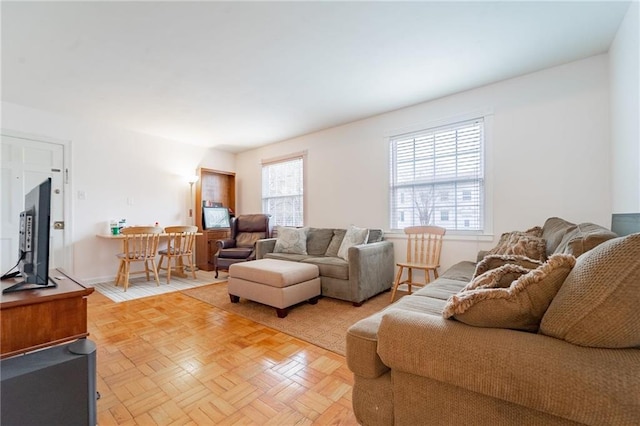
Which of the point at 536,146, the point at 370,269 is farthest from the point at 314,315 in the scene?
the point at 536,146

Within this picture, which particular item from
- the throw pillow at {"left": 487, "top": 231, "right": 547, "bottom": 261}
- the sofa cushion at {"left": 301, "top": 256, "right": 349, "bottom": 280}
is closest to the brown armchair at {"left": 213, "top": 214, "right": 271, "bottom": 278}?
the sofa cushion at {"left": 301, "top": 256, "right": 349, "bottom": 280}

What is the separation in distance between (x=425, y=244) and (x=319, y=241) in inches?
56.6

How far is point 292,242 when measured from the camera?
384cm

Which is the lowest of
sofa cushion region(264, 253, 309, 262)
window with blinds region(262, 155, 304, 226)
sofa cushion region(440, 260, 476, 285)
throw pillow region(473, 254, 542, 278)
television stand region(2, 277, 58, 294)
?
sofa cushion region(264, 253, 309, 262)

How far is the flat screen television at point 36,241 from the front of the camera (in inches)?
47.5

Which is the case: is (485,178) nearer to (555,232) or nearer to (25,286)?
(555,232)

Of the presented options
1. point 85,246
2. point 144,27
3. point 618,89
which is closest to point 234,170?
point 85,246

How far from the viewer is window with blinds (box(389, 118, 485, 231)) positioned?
310 centimetres

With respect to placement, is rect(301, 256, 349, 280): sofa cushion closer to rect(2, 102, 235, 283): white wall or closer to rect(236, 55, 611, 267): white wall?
rect(236, 55, 611, 267): white wall

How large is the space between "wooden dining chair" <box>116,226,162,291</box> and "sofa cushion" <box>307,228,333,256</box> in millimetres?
2128

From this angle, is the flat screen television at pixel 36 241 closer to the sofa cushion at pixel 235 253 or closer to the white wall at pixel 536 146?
the sofa cushion at pixel 235 253

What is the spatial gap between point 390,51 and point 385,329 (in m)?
2.31

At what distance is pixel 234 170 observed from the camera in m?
5.87

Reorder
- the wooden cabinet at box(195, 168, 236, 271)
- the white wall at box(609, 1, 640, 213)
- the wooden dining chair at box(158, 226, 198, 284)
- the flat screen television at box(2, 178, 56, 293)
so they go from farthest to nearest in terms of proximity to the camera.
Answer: the wooden cabinet at box(195, 168, 236, 271) < the wooden dining chair at box(158, 226, 198, 284) < the white wall at box(609, 1, 640, 213) < the flat screen television at box(2, 178, 56, 293)
